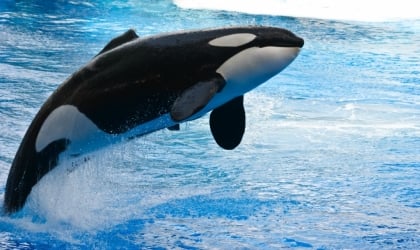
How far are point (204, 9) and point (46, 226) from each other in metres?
14.3

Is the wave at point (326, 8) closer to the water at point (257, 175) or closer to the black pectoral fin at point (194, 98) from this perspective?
the water at point (257, 175)

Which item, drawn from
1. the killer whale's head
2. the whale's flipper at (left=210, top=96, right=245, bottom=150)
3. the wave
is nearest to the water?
the whale's flipper at (left=210, top=96, right=245, bottom=150)

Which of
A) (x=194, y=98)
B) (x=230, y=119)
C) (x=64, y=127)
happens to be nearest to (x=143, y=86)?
(x=194, y=98)

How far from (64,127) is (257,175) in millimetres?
2075

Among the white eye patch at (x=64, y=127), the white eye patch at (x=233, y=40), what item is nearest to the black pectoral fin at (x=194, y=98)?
the white eye patch at (x=233, y=40)

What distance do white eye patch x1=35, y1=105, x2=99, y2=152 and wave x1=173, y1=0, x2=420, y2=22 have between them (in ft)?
45.6

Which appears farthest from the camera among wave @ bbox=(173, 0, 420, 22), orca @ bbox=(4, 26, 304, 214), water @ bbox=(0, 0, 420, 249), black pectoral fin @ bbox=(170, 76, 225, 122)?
wave @ bbox=(173, 0, 420, 22)

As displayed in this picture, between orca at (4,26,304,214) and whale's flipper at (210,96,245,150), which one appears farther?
whale's flipper at (210,96,245,150)

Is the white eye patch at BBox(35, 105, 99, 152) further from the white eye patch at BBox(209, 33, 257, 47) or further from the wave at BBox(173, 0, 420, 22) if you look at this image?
the wave at BBox(173, 0, 420, 22)

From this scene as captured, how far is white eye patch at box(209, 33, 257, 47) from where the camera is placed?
4.75m

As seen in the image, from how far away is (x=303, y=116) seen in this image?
843 cm

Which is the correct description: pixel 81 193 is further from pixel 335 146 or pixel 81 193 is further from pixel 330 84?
pixel 330 84

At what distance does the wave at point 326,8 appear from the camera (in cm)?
1869

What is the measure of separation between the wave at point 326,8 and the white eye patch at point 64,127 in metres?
13.9
